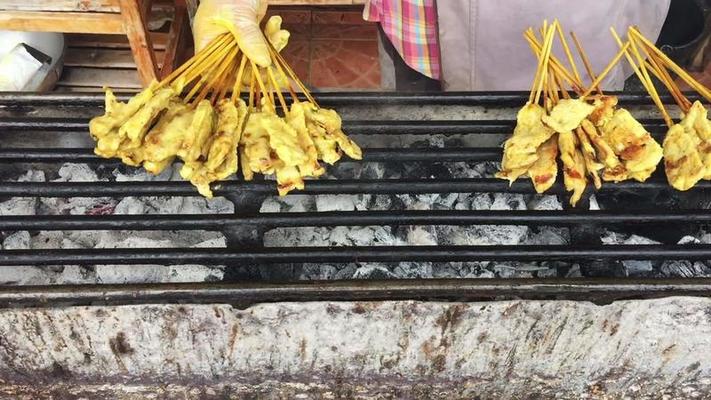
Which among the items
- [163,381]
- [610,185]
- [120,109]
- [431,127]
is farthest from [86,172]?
[610,185]

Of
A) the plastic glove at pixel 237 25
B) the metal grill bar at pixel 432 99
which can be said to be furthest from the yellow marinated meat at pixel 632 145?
the plastic glove at pixel 237 25

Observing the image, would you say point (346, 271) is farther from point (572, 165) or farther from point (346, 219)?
point (572, 165)

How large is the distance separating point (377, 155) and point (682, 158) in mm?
1087

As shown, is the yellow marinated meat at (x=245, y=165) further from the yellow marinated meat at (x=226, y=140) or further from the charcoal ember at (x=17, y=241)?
the charcoal ember at (x=17, y=241)

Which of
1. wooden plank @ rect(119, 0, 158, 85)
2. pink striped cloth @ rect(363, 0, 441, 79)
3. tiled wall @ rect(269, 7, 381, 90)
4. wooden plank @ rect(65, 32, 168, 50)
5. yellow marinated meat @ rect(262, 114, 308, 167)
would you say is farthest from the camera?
tiled wall @ rect(269, 7, 381, 90)

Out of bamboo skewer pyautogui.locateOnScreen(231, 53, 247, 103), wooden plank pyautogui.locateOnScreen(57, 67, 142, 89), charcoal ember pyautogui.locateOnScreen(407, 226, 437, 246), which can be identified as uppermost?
bamboo skewer pyautogui.locateOnScreen(231, 53, 247, 103)

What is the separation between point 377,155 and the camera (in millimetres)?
2402

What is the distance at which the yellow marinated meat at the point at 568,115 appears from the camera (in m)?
2.13

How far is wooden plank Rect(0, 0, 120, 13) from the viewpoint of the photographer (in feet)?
11.0

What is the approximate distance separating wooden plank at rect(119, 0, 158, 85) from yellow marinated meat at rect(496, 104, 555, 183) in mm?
2110

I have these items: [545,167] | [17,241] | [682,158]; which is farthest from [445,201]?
[17,241]

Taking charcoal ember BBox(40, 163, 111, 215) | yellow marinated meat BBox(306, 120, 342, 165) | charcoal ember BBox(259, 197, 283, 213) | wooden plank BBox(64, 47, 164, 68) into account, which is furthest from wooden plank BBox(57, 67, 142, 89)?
yellow marinated meat BBox(306, 120, 342, 165)

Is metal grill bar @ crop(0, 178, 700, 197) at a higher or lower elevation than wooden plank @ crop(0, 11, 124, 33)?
lower

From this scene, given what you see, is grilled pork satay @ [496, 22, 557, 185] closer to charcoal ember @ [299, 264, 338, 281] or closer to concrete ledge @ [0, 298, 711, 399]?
concrete ledge @ [0, 298, 711, 399]
